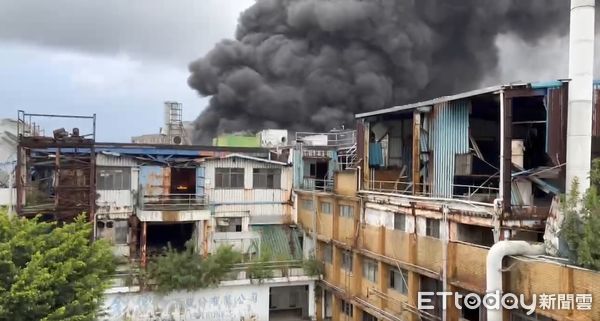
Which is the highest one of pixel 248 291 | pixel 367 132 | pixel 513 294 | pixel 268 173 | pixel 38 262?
pixel 367 132

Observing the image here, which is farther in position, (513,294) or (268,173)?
(268,173)

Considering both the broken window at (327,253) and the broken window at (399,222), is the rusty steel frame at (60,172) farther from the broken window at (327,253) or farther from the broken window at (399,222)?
the broken window at (399,222)

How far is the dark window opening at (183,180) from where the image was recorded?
2301cm

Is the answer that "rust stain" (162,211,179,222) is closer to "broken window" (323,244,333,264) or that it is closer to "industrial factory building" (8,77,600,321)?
"industrial factory building" (8,77,600,321)

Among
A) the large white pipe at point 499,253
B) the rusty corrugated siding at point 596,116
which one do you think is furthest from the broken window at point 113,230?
the rusty corrugated siding at point 596,116

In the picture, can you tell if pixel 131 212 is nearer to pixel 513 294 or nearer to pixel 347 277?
pixel 347 277

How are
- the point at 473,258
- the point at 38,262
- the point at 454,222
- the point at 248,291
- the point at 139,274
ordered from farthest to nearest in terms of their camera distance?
the point at 248,291 < the point at 139,274 < the point at 454,222 < the point at 473,258 < the point at 38,262

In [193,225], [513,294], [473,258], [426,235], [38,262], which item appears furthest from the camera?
[193,225]

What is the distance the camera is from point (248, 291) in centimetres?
2092

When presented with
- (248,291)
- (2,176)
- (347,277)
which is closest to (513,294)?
(347,277)

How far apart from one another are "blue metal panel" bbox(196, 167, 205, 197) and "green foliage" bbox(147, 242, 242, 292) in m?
3.25

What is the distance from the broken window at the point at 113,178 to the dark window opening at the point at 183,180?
6.31 feet

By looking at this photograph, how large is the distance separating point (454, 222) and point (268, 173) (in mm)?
10606

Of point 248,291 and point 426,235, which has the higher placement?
point 426,235
